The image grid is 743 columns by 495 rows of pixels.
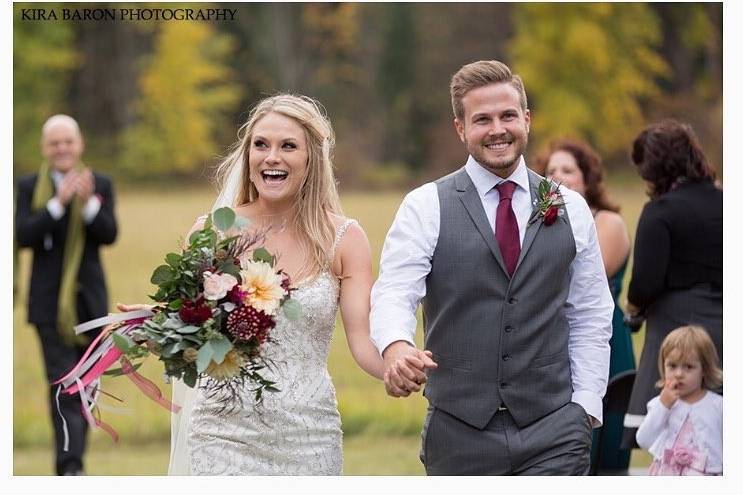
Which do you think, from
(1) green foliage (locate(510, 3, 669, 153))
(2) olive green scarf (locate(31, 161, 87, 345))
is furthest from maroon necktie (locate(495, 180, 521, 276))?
(1) green foliage (locate(510, 3, 669, 153))

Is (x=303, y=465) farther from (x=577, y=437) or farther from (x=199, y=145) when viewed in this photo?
(x=199, y=145)

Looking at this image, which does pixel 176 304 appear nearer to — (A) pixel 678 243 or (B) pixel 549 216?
(B) pixel 549 216

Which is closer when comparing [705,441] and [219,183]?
[219,183]

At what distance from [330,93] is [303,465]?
1052 inches

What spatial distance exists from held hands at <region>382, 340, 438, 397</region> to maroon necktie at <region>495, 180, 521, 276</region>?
549 millimetres

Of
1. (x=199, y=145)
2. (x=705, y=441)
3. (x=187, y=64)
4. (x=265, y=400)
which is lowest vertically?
(x=705, y=441)

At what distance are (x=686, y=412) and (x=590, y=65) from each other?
25.4 meters

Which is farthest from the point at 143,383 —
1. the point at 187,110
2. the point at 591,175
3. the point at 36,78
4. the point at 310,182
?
the point at 36,78

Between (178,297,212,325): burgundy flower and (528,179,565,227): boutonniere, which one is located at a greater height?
(528,179,565,227): boutonniere

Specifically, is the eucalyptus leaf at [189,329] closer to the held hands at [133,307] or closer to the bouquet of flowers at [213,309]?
the bouquet of flowers at [213,309]

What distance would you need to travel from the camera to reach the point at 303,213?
5.06 meters

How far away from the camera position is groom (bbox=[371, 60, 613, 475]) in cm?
456

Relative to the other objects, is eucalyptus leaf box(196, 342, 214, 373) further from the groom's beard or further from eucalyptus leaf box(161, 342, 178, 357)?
the groom's beard

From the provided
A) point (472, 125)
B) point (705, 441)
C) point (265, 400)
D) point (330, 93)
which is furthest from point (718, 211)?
point (330, 93)
